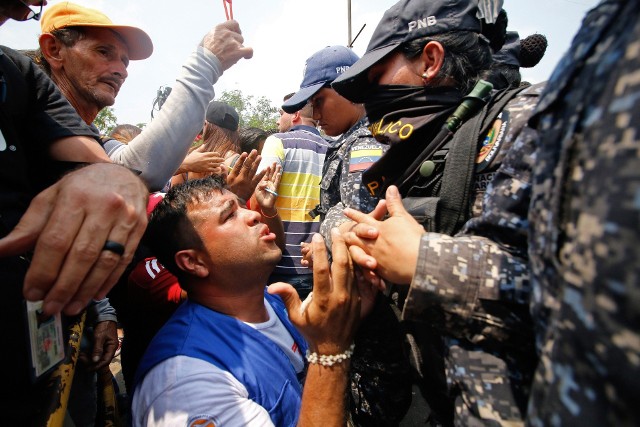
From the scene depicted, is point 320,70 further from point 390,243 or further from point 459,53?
point 390,243

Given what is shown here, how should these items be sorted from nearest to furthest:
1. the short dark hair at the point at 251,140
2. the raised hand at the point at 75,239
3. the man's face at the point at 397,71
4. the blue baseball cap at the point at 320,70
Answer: the raised hand at the point at 75,239 < the man's face at the point at 397,71 < the blue baseball cap at the point at 320,70 < the short dark hair at the point at 251,140

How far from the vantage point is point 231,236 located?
2.07 m

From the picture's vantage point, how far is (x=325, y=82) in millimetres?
2908

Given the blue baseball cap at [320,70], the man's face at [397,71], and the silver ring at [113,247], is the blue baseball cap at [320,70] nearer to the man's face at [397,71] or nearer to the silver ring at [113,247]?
the man's face at [397,71]

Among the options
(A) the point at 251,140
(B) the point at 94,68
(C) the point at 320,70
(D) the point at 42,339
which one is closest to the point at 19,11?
(B) the point at 94,68

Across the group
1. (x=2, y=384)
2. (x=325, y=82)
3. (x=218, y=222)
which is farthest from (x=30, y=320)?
(x=325, y=82)

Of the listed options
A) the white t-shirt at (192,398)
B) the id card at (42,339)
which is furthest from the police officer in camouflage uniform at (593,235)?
the id card at (42,339)

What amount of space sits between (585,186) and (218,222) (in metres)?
1.91

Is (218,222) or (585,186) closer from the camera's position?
(585,186)

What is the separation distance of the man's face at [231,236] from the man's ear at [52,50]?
124 cm

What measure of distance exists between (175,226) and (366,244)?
1.45 m

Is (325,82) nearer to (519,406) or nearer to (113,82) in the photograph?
(113,82)

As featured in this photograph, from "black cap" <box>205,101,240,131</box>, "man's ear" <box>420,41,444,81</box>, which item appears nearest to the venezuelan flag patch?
"man's ear" <box>420,41,444,81</box>

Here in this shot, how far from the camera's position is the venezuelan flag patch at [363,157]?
2.12 m
